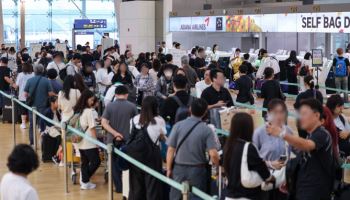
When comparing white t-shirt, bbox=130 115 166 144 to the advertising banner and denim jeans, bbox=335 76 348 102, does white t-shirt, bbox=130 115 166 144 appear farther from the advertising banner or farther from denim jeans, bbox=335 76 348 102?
the advertising banner

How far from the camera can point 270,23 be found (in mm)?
19750

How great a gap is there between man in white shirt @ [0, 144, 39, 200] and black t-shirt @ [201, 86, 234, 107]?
4503mm

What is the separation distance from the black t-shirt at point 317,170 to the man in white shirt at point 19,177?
215 centimetres

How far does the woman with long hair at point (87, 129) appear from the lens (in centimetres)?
862

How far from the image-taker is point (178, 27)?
25.7 meters

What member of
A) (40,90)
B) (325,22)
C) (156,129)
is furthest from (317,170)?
(325,22)

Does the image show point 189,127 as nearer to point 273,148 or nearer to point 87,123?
point 273,148

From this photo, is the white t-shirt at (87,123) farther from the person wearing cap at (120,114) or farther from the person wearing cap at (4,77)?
the person wearing cap at (4,77)

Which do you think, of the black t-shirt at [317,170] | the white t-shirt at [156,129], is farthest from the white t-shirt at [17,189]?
the white t-shirt at [156,129]

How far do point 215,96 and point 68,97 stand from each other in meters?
2.23

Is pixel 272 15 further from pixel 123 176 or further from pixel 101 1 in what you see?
pixel 101 1

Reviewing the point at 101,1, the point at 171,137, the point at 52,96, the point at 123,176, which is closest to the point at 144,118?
the point at 171,137

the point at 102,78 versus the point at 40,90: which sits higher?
the point at 102,78

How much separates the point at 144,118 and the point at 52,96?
14.0 feet
